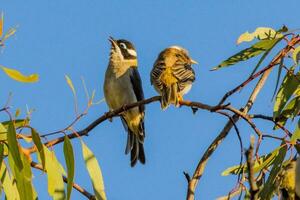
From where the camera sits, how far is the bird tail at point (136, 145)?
721 centimetres

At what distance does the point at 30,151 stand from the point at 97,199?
0.41m

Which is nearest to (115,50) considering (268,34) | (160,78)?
(160,78)

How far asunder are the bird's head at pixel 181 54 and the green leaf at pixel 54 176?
10.1ft

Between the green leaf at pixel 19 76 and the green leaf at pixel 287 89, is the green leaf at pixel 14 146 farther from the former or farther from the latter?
the green leaf at pixel 287 89

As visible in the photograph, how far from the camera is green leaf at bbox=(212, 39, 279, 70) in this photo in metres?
4.03

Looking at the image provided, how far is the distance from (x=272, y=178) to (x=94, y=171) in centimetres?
86

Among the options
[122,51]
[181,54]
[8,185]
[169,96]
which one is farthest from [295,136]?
[122,51]

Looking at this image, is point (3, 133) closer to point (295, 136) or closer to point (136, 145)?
point (295, 136)

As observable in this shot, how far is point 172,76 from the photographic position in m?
6.07

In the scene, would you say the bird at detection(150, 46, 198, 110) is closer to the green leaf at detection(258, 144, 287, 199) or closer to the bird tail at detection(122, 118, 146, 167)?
the bird tail at detection(122, 118, 146, 167)

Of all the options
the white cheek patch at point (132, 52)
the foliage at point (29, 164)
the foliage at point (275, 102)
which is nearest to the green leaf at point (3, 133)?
the foliage at point (29, 164)

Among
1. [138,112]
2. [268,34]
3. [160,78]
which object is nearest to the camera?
[268,34]

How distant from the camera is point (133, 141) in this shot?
740 cm

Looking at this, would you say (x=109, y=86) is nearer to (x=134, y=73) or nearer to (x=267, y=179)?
(x=134, y=73)
